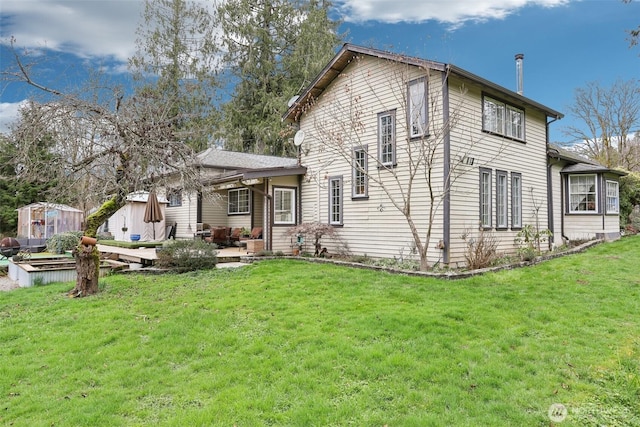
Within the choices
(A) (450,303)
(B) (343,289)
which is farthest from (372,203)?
(A) (450,303)

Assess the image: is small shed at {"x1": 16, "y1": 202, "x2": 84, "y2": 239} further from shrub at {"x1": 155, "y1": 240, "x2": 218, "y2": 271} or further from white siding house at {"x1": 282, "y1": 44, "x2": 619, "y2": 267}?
white siding house at {"x1": 282, "y1": 44, "x2": 619, "y2": 267}

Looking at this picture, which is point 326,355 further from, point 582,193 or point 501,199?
point 582,193

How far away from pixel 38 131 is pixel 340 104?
27.8 feet

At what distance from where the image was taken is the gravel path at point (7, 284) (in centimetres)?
983

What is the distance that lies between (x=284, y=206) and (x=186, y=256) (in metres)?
4.45

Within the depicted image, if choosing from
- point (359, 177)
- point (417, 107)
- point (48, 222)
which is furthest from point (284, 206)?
point (48, 222)

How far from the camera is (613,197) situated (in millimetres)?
15633

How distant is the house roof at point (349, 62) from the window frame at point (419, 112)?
513 millimetres

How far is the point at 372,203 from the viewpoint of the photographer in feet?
38.1

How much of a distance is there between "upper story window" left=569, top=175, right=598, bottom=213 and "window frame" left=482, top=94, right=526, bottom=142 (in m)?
4.33

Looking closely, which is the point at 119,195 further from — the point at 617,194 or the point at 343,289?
the point at 617,194

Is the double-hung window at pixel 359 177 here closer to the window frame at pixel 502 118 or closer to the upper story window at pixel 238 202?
the window frame at pixel 502 118

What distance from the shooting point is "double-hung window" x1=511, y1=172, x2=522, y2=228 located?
1205cm

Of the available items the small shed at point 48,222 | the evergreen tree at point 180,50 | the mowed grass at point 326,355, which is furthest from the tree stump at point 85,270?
the evergreen tree at point 180,50
